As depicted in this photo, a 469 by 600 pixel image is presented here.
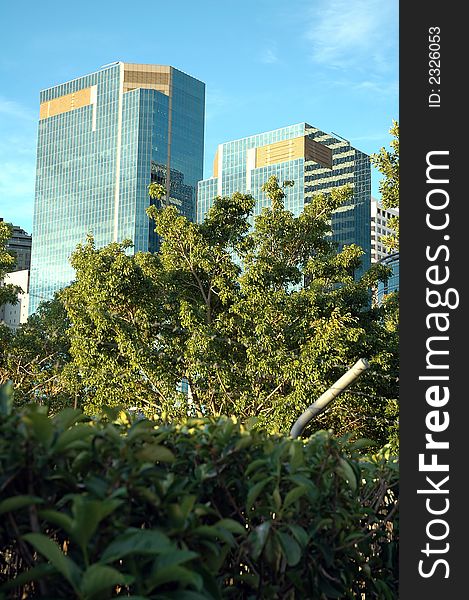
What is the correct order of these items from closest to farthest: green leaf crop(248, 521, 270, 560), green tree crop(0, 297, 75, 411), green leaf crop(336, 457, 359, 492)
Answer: green leaf crop(248, 521, 270, 560) → green leaf crop(336, 457, 359, 492) → green tree crop(0, 297, 75, 411)

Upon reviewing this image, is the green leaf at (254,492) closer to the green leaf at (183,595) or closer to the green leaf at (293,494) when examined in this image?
the green leaf at (293,494)

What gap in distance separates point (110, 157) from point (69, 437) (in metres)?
99.6

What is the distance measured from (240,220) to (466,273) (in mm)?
12917

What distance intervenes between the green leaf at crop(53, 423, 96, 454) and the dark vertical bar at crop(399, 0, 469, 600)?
0.94 meters

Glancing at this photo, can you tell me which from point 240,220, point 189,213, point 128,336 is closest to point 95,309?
point 128,336

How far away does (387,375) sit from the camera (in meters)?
13.9

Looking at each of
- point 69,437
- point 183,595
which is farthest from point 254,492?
point 69,437

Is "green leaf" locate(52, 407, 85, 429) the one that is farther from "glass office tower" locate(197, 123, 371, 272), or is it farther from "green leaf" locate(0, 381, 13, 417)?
"glass office tower" locate(197, 123, 371, 272)

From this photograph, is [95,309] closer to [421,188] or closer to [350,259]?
[350,259]

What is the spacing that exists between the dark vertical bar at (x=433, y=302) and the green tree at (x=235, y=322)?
10205 mm

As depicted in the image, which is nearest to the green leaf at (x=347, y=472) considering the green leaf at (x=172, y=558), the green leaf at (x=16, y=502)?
the green leaf at (x=172, y=558)

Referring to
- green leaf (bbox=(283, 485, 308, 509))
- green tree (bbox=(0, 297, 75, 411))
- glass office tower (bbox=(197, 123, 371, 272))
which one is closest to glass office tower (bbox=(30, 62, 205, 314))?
glass office tower (bbox=(197, 123, 371, 272))

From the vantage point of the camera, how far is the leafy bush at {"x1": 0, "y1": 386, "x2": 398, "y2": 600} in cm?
171

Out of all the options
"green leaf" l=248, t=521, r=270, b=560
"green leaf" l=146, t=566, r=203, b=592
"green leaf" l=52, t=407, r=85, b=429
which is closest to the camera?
"green leaf" l=146, t=566, r=203, b=592
